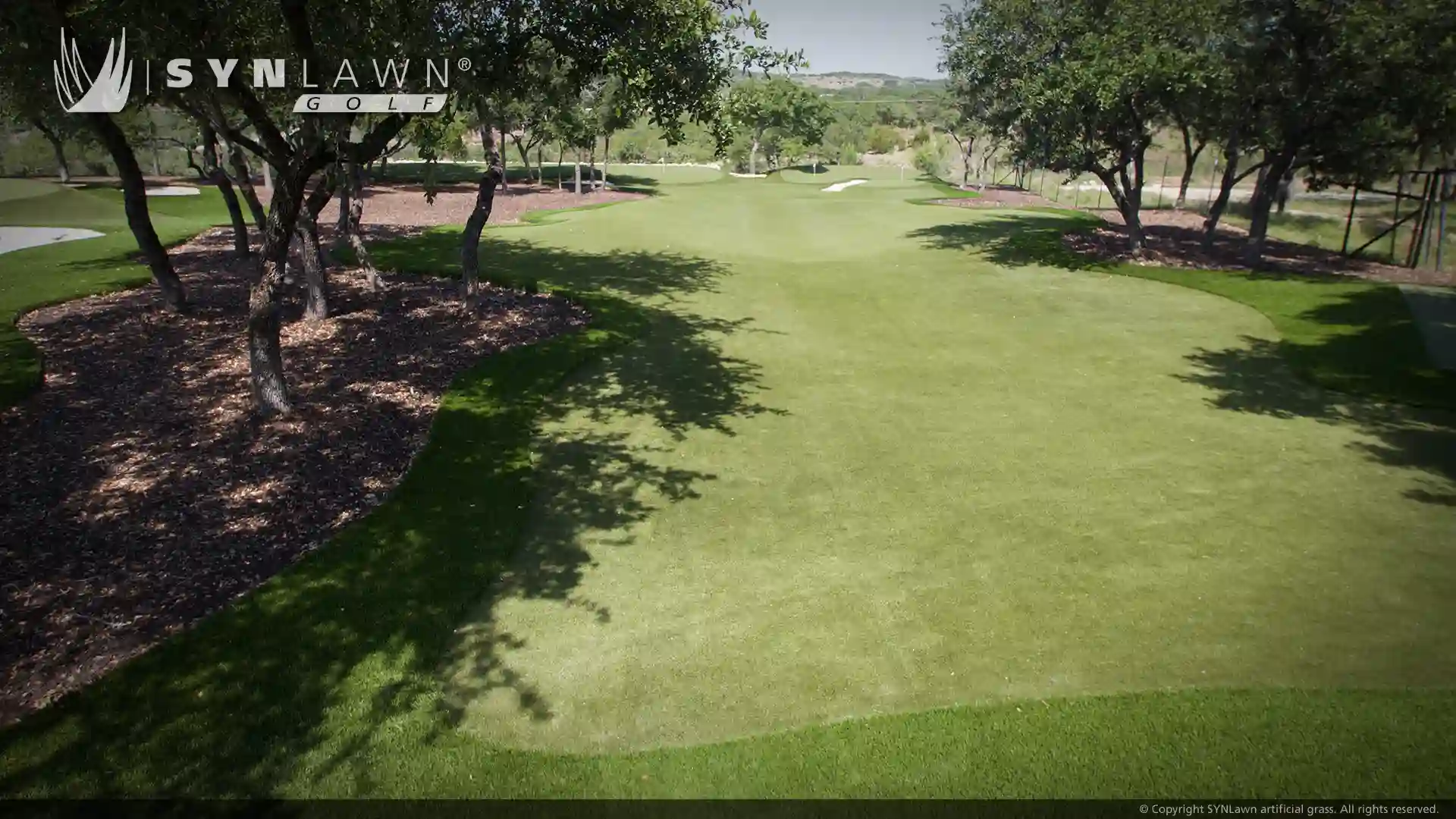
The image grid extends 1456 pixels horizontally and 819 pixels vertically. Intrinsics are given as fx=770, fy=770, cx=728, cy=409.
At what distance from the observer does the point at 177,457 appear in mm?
10016

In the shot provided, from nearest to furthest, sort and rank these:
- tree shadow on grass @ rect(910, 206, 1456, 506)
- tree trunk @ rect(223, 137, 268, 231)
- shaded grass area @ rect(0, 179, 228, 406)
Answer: tree shadow on grass @ rect(910, 206, 1456, 506), shaded grass area @ rect(0, 179, 228, 406), tree trunk @ rect(223, 137, 268, 231)

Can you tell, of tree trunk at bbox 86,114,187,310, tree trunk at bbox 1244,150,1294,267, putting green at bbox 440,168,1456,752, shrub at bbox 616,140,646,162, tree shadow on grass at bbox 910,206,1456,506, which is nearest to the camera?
putting green at bbox 440,168,1456,752

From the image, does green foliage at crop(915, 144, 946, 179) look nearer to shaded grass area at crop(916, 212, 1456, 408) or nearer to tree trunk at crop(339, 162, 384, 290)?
shaded grass area at crop(916, 212, 1456, 408)

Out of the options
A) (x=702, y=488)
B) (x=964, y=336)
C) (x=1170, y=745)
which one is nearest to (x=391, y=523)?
(x=702, y=488)

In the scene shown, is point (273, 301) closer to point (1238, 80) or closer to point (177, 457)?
point (177, 457)

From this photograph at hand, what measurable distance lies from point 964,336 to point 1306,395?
605 centimetres

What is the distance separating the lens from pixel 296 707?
240 inches

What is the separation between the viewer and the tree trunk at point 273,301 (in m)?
10.5

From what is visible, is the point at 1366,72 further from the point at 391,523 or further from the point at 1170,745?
the point at 391,523

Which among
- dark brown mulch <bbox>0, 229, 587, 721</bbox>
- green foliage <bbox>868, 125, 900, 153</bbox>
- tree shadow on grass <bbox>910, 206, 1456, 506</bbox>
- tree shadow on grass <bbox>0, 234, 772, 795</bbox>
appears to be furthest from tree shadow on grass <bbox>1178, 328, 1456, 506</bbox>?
green foliage <bbox>868, 125, 900, 153</bbox>

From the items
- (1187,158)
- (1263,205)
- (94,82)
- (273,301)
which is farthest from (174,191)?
(1187,158)

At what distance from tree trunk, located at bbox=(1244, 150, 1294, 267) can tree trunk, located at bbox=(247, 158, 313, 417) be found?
83.5ft

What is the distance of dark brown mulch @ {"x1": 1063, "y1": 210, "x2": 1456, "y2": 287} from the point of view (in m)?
22.8

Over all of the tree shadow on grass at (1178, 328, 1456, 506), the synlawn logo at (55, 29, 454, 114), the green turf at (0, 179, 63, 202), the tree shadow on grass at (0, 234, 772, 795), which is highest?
the synlawn logo at (55, 29, 454, 114)
